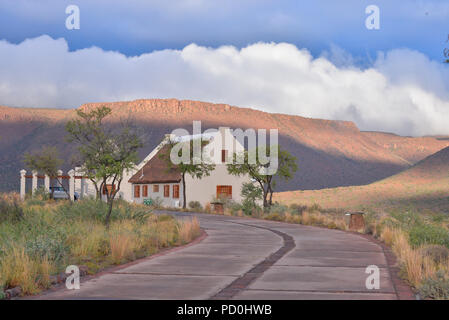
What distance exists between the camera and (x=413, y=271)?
33.9 ft

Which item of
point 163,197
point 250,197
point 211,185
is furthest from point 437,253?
point 163,197

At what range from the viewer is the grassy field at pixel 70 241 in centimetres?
973

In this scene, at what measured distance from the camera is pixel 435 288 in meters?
8.80

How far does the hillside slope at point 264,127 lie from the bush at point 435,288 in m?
85.8

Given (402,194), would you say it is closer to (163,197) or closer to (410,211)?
(163,197)

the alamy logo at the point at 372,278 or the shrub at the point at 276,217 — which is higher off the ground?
the alamy logo at the point at 372,278

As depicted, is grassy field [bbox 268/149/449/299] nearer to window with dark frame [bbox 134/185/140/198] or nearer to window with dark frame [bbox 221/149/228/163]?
window with dark frame [bbox 221/149/228/163]

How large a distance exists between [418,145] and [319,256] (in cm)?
15105

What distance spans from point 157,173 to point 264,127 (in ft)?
255

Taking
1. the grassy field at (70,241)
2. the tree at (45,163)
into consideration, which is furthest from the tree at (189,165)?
the grassy field at (70,241)

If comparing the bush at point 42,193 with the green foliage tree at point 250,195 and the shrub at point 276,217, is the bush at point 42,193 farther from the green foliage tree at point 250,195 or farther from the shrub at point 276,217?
the shrub at point 276,217
